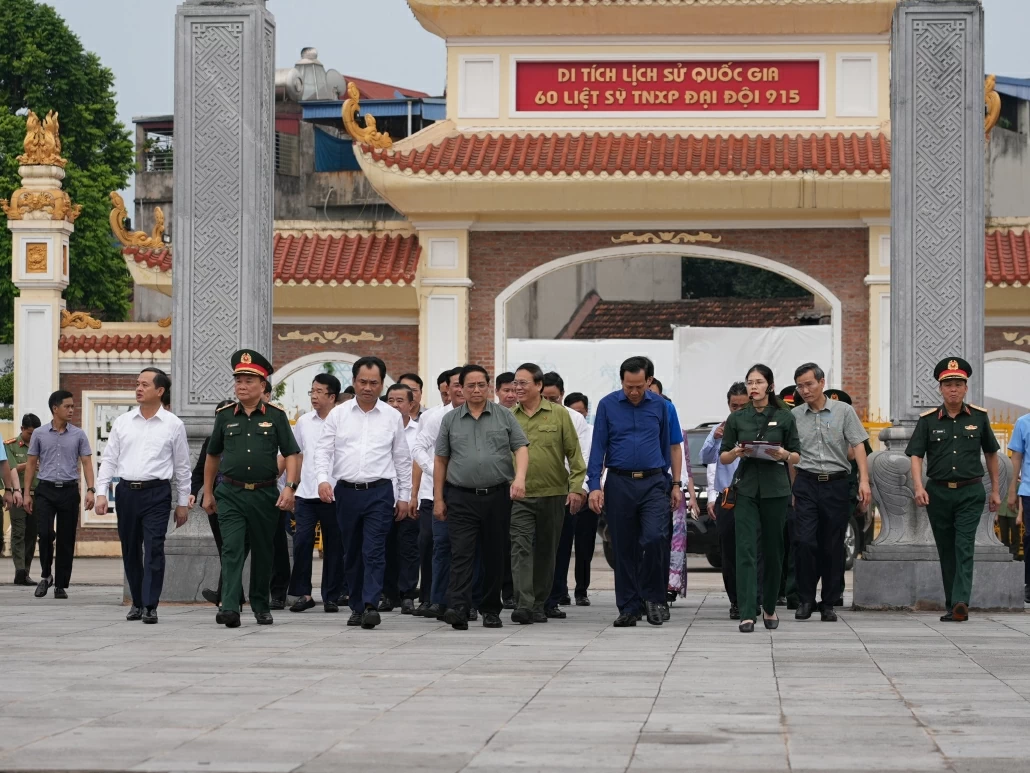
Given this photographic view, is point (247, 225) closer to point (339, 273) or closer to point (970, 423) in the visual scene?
point (970, 423)

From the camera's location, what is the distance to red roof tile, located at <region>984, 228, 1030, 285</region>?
20.4 metres

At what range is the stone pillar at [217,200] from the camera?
39.7 feet

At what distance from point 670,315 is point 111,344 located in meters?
→ 17.4

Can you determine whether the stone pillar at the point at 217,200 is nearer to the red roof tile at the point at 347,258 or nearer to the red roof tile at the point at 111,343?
the red roof tile at the point at 347,258

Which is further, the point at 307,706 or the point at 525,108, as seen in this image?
the point at 525,108

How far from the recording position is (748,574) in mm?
10352

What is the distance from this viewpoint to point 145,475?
10906 millimetres

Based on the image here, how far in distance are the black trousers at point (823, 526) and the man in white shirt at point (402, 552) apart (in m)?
2.61

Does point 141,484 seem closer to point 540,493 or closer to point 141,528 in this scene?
point 141,528

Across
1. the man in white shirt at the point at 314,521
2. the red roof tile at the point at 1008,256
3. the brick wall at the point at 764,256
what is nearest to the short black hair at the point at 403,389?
the man in white shirt at the point at 314,521

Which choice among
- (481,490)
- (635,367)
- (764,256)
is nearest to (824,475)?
(635,367)

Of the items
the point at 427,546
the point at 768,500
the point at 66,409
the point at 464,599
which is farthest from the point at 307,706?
the point at 66,409

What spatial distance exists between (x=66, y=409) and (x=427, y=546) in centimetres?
356

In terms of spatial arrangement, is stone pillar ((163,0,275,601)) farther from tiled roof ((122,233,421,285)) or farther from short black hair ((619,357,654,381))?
tiled roof ((122,233,421,285))
